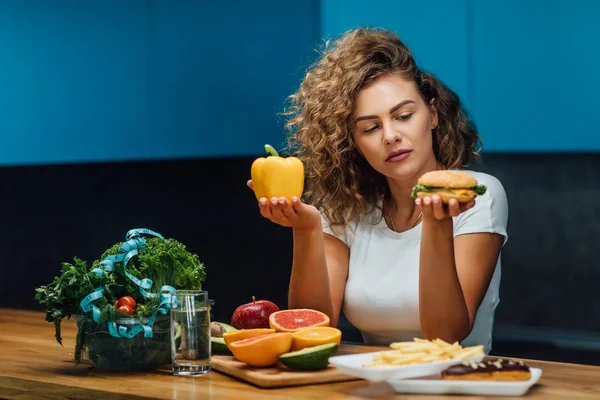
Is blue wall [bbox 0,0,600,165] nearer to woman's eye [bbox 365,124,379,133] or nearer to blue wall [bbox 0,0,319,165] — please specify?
blue wall [bbox 0,0,319,165]

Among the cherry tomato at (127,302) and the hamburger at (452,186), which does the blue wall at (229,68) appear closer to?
the hamburger at (452,186)

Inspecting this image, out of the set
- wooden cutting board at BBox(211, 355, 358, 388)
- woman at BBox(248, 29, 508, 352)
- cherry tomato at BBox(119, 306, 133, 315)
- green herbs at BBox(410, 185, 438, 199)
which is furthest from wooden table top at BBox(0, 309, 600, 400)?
green herbs at BBox(410, 185, 438, 199)

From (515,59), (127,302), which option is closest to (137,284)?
(127,302)

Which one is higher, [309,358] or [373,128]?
[373,128]

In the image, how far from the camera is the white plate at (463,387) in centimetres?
160

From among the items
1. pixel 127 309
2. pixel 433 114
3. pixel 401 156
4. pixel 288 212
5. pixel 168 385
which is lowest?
pixel 168 385

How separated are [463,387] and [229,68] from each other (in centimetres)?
201

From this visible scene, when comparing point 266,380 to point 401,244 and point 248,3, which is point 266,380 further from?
point 248,3

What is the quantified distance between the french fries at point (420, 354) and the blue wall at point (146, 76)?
5.81 feet

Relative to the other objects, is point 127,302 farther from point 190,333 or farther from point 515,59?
point 515,59

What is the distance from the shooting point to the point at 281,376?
1737mm

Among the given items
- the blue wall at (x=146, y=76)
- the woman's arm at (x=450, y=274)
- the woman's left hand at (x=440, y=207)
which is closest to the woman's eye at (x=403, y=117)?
the woman's arm at (x=450, y=274)

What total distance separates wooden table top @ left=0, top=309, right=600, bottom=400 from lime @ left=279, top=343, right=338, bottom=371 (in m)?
0.05

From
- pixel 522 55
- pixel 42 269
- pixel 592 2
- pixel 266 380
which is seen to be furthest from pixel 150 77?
pixel 266 380
